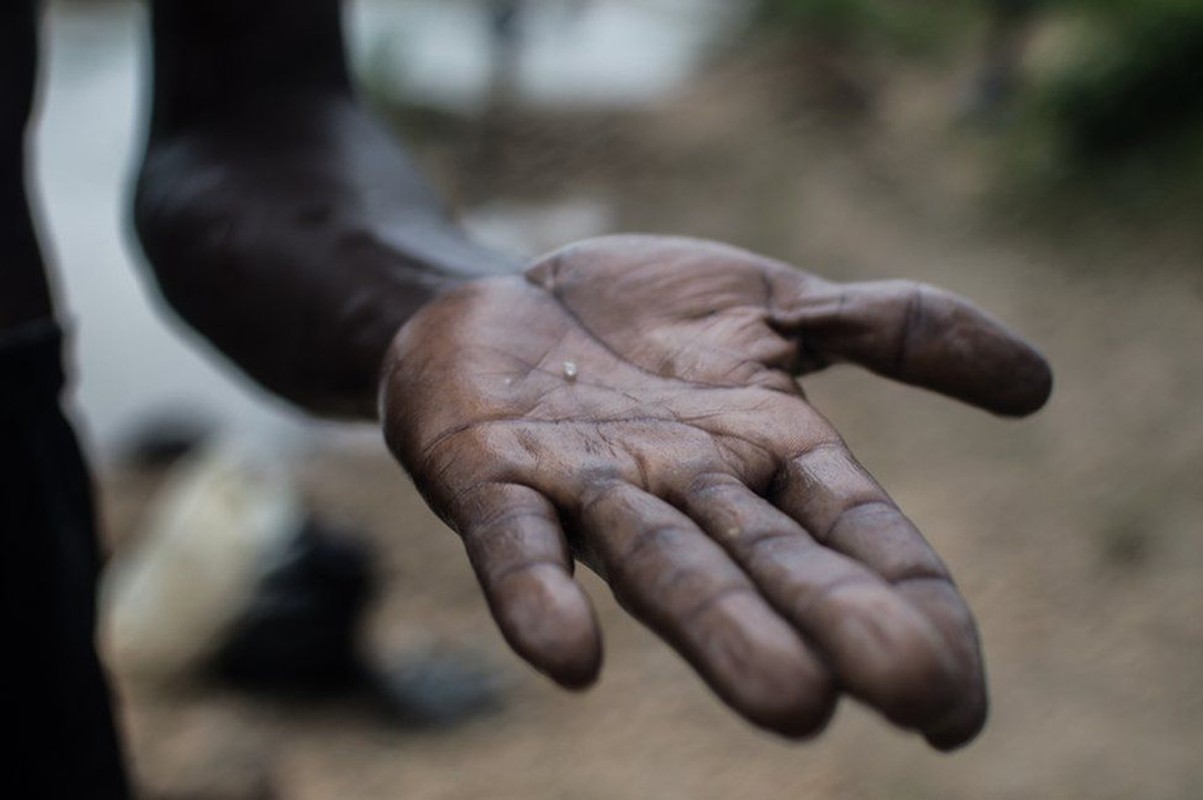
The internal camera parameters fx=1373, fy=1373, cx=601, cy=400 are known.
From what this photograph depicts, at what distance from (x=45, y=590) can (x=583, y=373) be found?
2.20 feet

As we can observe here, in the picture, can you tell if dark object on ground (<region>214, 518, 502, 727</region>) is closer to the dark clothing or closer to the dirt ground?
the dirt ground

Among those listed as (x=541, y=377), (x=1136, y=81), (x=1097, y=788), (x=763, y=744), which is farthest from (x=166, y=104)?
(x=1136, y=81)

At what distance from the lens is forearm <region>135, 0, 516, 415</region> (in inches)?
58.7

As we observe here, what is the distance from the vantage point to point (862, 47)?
7.91 metres

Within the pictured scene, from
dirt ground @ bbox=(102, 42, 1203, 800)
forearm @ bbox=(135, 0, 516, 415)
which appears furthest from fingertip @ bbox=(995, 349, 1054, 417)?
dirt ground @ bbox=(102, 42, 1203, 800)

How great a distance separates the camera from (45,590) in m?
1.50

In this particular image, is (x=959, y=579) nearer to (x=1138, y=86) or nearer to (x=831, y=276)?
(x=831, y=276)

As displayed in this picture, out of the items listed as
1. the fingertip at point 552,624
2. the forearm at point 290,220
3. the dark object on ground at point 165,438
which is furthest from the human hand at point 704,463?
the dark object on ground at point 165,438

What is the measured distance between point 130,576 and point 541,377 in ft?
12.2

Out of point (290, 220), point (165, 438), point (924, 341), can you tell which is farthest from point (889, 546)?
point (165, 438)

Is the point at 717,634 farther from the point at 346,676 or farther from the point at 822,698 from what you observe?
the point at 346,676

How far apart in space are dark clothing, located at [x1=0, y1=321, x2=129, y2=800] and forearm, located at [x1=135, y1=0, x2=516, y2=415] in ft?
0.71

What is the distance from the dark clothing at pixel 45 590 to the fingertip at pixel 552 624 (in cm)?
73

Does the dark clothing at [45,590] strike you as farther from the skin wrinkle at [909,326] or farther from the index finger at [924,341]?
the skin wrinkle at [909,326]
